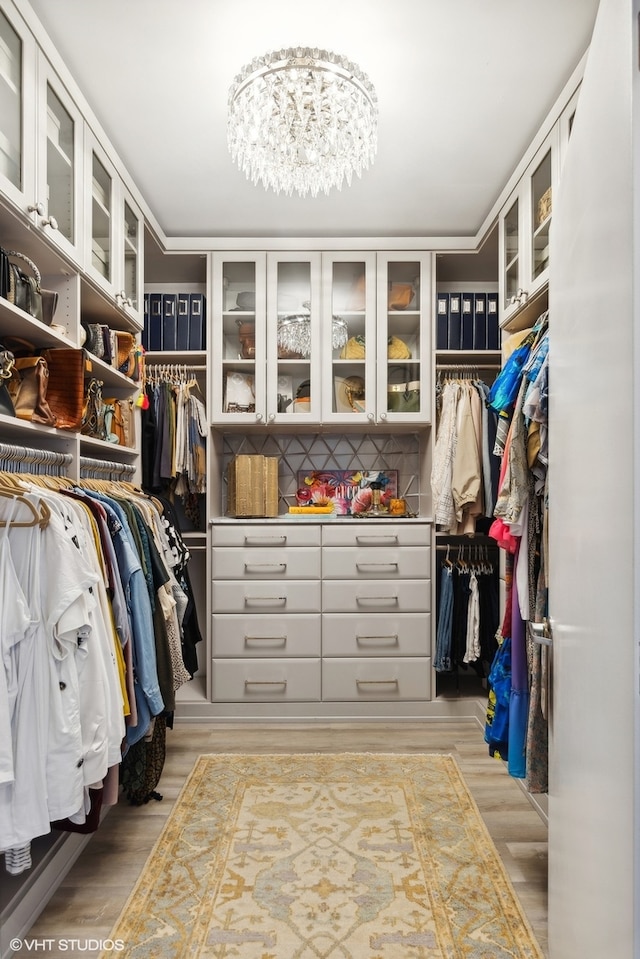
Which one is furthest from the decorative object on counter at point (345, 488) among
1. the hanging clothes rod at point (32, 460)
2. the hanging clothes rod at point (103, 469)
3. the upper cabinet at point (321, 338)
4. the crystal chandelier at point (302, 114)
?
the crystal chandelier at point (302, 114)

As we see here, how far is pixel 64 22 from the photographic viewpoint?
1798 millimetres

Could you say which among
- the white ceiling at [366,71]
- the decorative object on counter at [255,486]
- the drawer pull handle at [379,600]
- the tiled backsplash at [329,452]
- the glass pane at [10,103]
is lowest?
the drawer pull handle at [379,600]

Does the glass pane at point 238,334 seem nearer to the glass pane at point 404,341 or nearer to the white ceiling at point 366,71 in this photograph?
the white ceiling at point 366,71

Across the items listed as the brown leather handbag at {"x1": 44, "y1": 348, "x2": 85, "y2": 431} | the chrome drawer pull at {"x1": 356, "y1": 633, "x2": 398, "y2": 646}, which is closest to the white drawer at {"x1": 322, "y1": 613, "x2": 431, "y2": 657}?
the chrome drawer pull at {"x1": 356, "y1": 633, "x2": 398, "y2": 646}

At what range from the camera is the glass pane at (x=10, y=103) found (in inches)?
63.3

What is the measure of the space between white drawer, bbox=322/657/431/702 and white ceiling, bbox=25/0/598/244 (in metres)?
2.36

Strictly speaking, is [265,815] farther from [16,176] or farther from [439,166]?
[439,166]

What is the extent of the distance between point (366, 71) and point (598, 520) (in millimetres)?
1844

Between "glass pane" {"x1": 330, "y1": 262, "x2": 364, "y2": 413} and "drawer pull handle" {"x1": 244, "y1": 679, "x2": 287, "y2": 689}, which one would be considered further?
"glass pane" {"x1": 330, "y1": 262, "x2": 364, "y2": 413}

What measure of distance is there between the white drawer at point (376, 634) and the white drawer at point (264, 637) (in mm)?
108

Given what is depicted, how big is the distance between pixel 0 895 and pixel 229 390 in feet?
7.85

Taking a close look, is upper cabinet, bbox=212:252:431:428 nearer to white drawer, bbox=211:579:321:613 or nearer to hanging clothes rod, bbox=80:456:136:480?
hanging clothes rod, bbox=80:456:136:480

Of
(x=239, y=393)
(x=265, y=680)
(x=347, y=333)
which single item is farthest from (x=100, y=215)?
(x=265, y=680)

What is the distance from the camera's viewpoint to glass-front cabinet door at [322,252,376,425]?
10.8 ft
